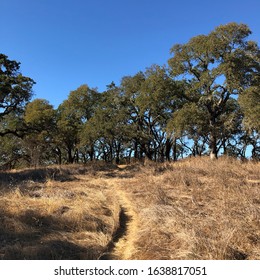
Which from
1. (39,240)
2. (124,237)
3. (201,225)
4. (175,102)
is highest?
(175,102)

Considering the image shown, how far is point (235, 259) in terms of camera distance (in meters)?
4.79

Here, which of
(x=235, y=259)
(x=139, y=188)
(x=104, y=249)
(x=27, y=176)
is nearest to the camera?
(x=235, y=259)

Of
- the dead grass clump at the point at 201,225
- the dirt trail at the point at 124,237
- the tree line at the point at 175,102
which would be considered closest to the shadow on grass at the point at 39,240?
the dirt trail at the point at 124,237

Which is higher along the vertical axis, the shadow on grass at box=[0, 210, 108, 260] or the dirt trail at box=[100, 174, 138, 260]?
the shadow on grass at box=[0, 210, 108, 260]

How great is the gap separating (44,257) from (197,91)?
73.0ft

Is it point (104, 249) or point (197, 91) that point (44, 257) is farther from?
point (197, 91)

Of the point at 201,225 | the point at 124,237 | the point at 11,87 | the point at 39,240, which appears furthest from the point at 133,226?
the point at 11,87

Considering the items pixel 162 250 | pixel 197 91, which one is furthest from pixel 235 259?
pixel 197 91

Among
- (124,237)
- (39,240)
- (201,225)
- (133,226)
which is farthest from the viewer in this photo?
(133,226)

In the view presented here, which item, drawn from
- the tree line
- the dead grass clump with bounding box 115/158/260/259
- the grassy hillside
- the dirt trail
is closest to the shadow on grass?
the grassy hillside

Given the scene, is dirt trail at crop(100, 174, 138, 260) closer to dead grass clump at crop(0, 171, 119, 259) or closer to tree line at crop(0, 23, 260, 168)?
dead grass clump at crop(0, 171, 119, 259)

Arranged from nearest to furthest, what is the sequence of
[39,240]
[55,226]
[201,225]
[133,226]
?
[39,240] → [201,225] → [55,226] → [133,226]

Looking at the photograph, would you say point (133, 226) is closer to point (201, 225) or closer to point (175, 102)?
point (201, 225)

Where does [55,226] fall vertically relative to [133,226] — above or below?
above
